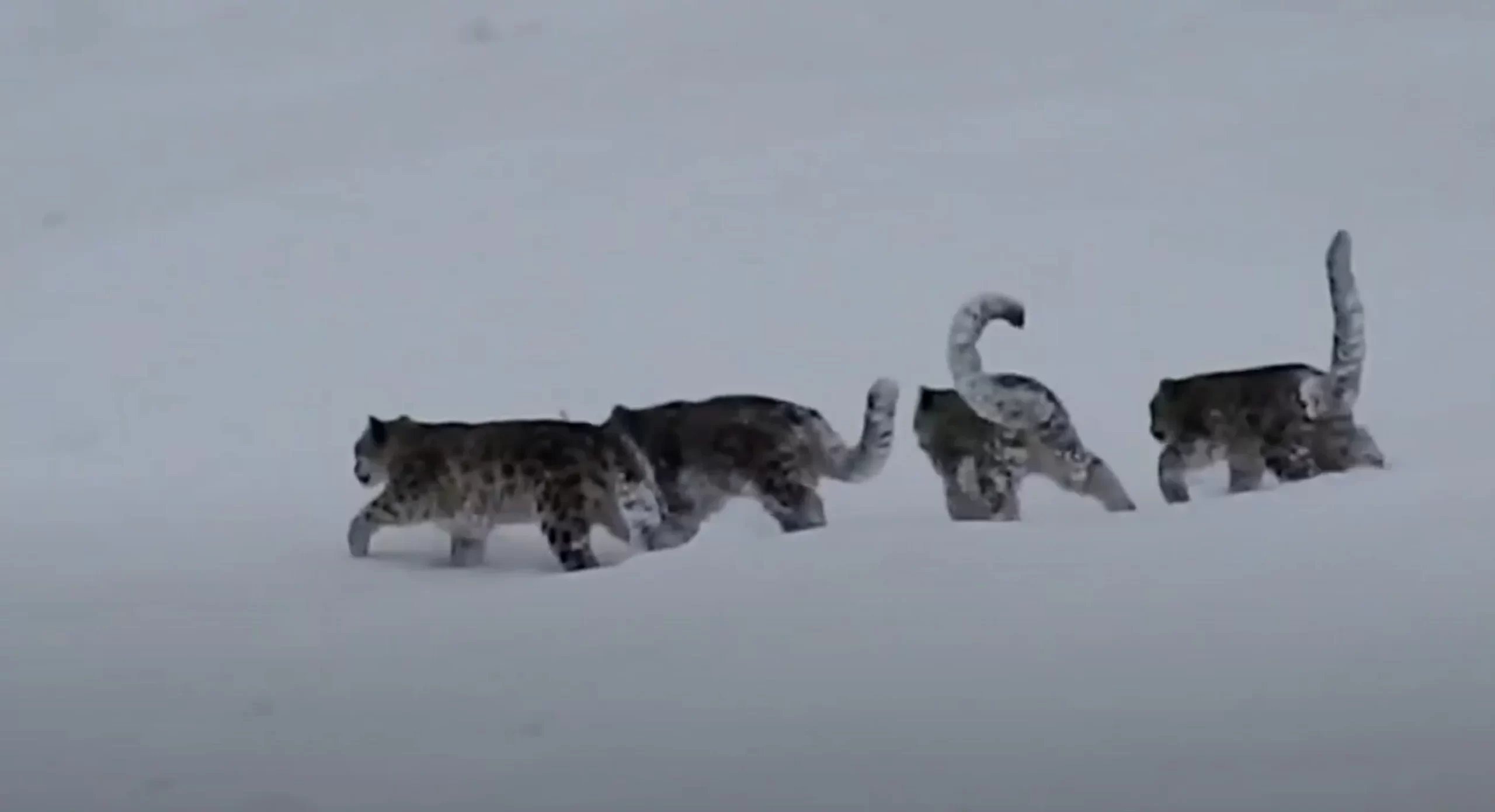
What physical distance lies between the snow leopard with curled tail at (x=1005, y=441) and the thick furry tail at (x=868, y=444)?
6.9 inches

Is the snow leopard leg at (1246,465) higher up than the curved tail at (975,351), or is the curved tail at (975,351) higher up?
the curved tail at (975,351)

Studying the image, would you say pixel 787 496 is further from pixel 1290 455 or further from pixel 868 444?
pixel 1290 455

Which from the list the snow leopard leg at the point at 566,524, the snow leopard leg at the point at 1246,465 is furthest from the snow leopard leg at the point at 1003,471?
the snow leopard leg at the point at 566,524

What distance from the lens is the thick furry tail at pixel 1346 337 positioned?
488 cm

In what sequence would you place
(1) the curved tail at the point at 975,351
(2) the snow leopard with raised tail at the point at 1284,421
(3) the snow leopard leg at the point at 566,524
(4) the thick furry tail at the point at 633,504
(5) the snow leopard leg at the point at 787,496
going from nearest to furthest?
(3) the snow leopard leg at the point at 566,524 < (4) the thick furry tail at the point at 633,504 < (5) the snow leopard leg at the point at 787,496 < (1) the curved tail at the point at 975,351 < (2) the snow leopard with raised tail at the point at 1284,421

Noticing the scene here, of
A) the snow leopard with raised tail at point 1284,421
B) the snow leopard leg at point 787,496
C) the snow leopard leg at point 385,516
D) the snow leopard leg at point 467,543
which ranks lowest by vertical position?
the snow leopard leg at point 467,543

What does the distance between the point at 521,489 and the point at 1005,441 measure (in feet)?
3.78

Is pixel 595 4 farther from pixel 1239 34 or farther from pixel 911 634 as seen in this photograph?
pixel 911 634

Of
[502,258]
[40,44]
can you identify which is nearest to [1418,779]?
[502,258]

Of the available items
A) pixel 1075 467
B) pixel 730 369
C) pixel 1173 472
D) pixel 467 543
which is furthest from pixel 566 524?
pixel 730 369

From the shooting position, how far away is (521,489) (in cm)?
435

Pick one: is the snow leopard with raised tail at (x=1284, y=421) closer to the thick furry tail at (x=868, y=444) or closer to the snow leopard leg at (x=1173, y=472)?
the snow leopard leg at (x=1173, y=472)

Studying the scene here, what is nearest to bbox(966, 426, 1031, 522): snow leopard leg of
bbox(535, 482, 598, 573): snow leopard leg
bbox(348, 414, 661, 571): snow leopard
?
bbox(348, 414, 661, 571): snow leopard

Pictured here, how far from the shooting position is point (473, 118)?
9617 mm
